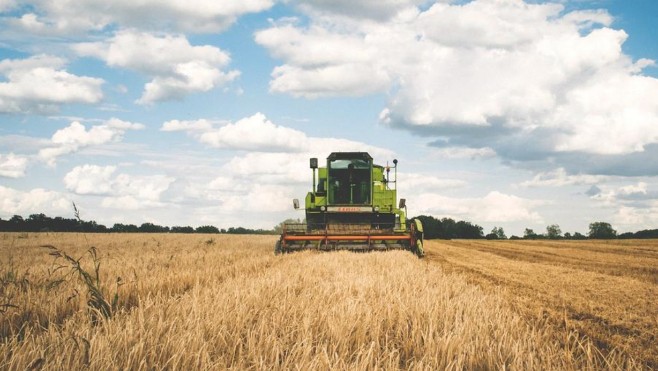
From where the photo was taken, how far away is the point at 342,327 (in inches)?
125

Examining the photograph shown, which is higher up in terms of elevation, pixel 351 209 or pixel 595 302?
pixel 351 209

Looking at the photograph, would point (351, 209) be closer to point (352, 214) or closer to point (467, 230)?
point (352, 214)

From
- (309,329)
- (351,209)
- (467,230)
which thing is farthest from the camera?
(467,230)

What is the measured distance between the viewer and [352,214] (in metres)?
16.6

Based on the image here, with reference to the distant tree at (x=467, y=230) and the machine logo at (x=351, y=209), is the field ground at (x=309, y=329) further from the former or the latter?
the distant tree at (x=467, y=230)

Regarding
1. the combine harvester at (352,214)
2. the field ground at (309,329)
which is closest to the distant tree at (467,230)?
the combine harvester at (352,214)

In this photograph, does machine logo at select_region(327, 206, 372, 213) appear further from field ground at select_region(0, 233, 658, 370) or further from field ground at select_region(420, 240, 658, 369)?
field ground at select_region(0, 233, 658, 370)

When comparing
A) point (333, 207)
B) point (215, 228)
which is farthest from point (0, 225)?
→ point (333, 207)

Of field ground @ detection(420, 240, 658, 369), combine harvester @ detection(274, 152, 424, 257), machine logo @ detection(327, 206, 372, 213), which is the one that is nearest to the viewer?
field ground @ detection(420, 240, 658, 369)

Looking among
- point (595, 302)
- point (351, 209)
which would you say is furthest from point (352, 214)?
point (595, 302)

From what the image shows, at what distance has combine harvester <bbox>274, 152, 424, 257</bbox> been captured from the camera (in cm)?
1405

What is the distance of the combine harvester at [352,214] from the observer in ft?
46.1

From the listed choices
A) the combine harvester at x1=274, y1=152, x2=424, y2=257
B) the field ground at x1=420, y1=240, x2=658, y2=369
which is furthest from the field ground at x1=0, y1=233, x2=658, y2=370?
the combine harvester at x1=274, y1=152, x2=424, y2=257

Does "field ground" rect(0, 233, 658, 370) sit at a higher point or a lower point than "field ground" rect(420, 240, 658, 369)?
higher
